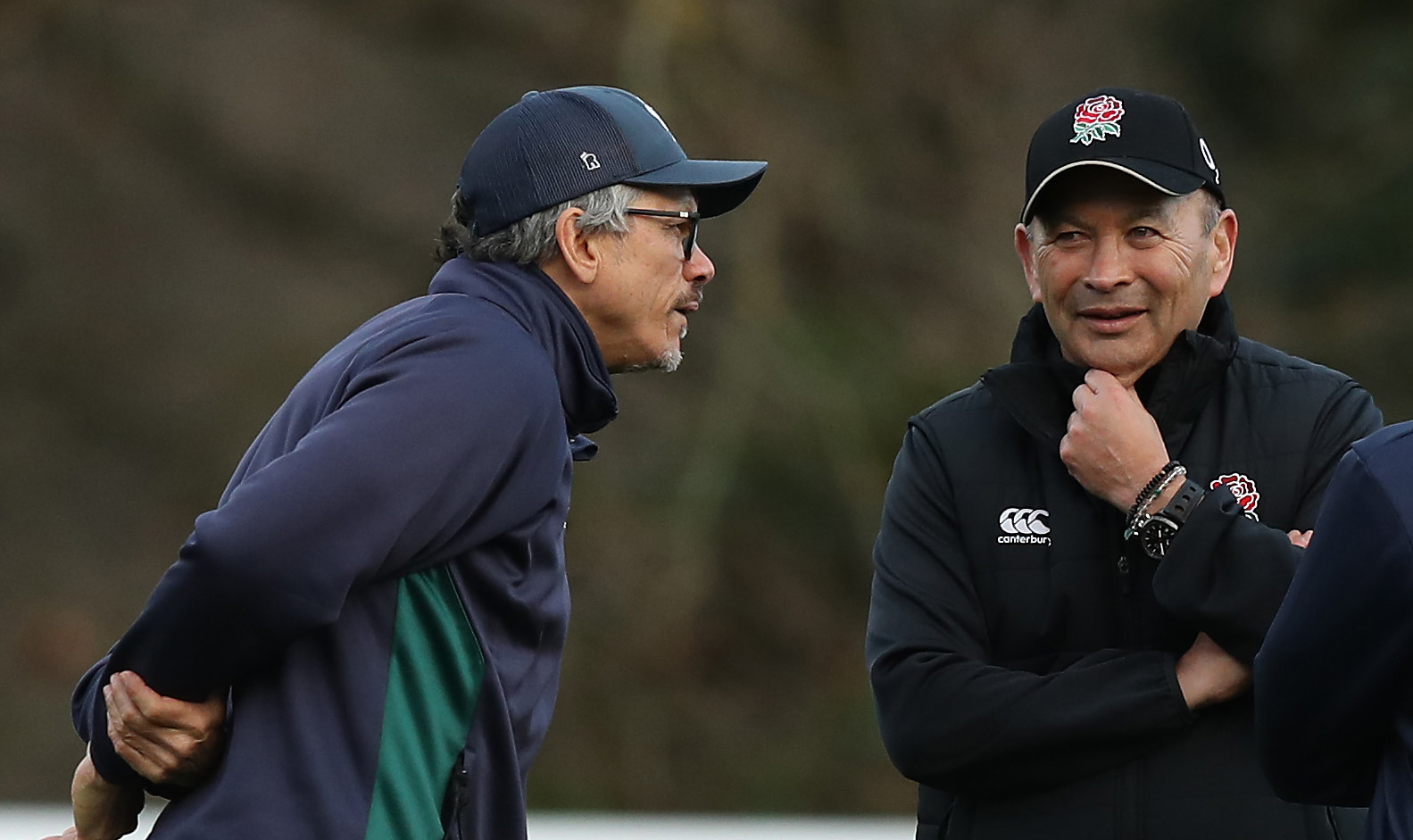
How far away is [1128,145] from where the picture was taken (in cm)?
263

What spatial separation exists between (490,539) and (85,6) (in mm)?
11057

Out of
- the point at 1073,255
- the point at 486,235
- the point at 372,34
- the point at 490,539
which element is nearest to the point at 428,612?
the point at 490,539

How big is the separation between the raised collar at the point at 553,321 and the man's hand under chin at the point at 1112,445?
62 cm

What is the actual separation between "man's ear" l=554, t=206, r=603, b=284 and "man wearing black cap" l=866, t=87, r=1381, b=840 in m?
0.53

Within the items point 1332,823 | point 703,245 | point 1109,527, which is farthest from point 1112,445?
point 703,245

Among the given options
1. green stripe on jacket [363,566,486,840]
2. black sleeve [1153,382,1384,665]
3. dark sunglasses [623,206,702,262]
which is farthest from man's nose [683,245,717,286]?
black sleeve [1153,382,1384,665]

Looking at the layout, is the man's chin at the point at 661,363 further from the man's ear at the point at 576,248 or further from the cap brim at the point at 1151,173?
the cap brim at the point at 1151,173

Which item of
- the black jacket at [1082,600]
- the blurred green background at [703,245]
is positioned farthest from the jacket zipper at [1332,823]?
the blurred green background at [703,245]

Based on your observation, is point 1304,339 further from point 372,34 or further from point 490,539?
point 490,539

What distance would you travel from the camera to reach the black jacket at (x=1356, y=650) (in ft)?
5.95

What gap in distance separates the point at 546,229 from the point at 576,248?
5 cm

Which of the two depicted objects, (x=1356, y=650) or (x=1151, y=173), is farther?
(x=1151, y=173)

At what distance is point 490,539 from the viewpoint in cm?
230

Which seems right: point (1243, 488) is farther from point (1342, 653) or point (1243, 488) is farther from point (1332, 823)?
point (1342, 653)
